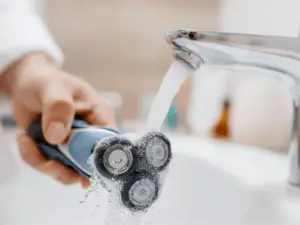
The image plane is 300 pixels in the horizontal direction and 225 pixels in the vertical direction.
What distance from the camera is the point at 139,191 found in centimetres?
35

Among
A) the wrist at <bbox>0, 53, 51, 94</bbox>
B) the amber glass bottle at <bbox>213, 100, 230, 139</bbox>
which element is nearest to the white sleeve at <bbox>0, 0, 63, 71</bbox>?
the wrist at <bbox>0, 53, 51, 94</bbox>

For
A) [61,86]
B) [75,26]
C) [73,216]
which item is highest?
[61,86]

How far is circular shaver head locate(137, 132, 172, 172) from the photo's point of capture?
34cm

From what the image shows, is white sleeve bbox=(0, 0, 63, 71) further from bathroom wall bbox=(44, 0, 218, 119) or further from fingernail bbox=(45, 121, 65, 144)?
bathroom wall bbox=(44, 0, 218, 119)

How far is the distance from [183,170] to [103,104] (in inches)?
7.4

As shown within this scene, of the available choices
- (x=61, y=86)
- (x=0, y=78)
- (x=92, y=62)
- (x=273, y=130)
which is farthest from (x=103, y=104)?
(x=92, y=62)

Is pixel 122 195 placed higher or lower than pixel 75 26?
higher

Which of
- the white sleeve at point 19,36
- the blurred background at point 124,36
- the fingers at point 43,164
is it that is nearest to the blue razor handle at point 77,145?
the fingers at point 43,164

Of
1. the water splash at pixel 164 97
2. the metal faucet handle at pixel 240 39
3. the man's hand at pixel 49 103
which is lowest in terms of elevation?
the man's hand at pixel 49 103

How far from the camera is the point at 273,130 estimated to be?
29.6 inches

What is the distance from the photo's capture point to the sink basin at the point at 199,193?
56 cm

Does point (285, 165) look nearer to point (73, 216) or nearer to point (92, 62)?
point (73, 216)

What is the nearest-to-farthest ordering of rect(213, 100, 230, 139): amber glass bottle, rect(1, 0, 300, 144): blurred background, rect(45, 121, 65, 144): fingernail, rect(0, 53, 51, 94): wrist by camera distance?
rect(45, 121, 65, 144): fingernail
rect(0, 53, 51, 94): wrist
rect(213, 100, 230, 139): amber glass bottle
rect(1, 0, 300, 144): blurred background

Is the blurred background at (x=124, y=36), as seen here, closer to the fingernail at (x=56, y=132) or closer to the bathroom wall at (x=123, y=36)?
the bathroom wall at (x=123, y=36)
